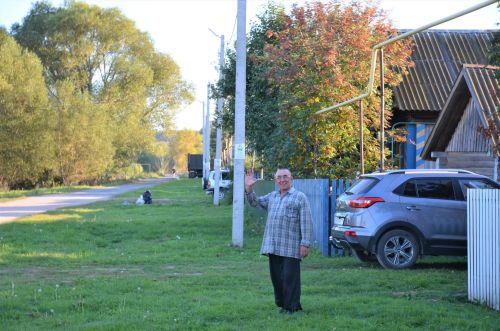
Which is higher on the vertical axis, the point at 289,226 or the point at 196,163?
the point at 196,163

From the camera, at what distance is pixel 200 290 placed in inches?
411

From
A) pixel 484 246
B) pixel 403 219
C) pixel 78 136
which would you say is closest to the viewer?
pixel 484 246

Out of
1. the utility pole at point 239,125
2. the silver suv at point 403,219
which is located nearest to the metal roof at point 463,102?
the silver suv at point 403,219

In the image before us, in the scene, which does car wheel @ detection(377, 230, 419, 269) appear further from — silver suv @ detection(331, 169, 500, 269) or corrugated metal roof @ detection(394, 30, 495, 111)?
corrugated metal roof @ detection(394, 30, 495, 111)

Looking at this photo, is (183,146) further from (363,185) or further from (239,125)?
(363,185)

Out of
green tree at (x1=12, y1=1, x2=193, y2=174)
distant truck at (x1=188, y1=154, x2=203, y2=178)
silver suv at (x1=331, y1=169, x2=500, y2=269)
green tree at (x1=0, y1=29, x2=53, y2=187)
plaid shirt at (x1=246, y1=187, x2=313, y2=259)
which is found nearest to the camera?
plaid shirt at (x1=246, y1=187, x2=313, y2=259)

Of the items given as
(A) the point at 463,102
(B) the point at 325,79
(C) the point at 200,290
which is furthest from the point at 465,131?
(C) the point at 200,290

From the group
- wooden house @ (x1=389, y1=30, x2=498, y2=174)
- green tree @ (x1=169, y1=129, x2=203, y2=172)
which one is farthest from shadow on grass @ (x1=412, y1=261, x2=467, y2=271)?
green tree @ (x1=169, y1=129, x2=203, y2=172)

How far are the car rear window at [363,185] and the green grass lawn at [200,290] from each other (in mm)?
1318

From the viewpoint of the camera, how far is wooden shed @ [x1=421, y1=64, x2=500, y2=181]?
621 inches

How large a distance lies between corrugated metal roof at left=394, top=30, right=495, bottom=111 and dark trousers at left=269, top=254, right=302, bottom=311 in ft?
54.1

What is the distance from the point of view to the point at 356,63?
20328 millimetres

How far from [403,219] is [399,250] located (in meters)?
0.53

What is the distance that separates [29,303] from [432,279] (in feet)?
18.4
